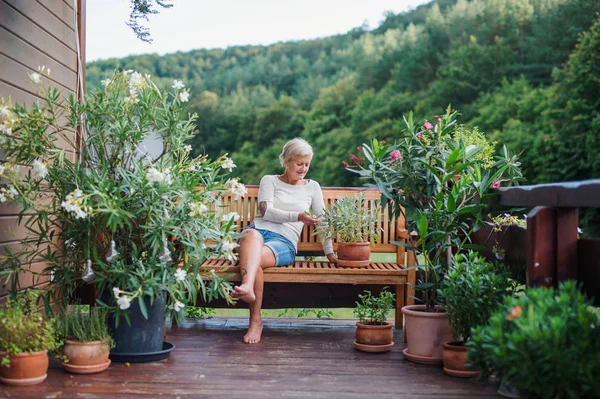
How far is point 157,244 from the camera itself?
3.06m

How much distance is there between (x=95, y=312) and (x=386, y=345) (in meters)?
1.57

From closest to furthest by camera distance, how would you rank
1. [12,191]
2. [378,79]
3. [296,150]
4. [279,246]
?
[12,191], [279,246], [296,150], [378,79]

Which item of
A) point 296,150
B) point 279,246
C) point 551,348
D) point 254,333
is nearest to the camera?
point 551,348

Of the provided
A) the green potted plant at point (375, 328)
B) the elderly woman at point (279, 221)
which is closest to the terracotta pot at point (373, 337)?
the green potted plant at point (375, 328)

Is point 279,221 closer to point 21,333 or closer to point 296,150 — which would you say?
point 296,150

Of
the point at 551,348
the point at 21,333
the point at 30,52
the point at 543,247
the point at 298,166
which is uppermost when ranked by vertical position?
the point at 30,52


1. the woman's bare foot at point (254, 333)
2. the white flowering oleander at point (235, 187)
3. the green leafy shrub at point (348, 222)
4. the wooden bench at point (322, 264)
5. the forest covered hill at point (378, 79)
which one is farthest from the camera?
the forest covered hill at point (378, 79)

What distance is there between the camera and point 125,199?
9.92ft

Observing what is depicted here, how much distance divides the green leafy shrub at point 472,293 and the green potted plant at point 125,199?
1.11 m

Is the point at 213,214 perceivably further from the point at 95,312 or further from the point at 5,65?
the point at 5,65

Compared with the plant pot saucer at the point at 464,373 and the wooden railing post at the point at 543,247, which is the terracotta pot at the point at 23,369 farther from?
the wooden railing post at the point at 543,247

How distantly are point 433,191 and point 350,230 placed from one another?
854 millimetres

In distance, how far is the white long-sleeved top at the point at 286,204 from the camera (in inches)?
165

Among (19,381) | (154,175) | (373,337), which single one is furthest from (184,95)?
(373,337)
